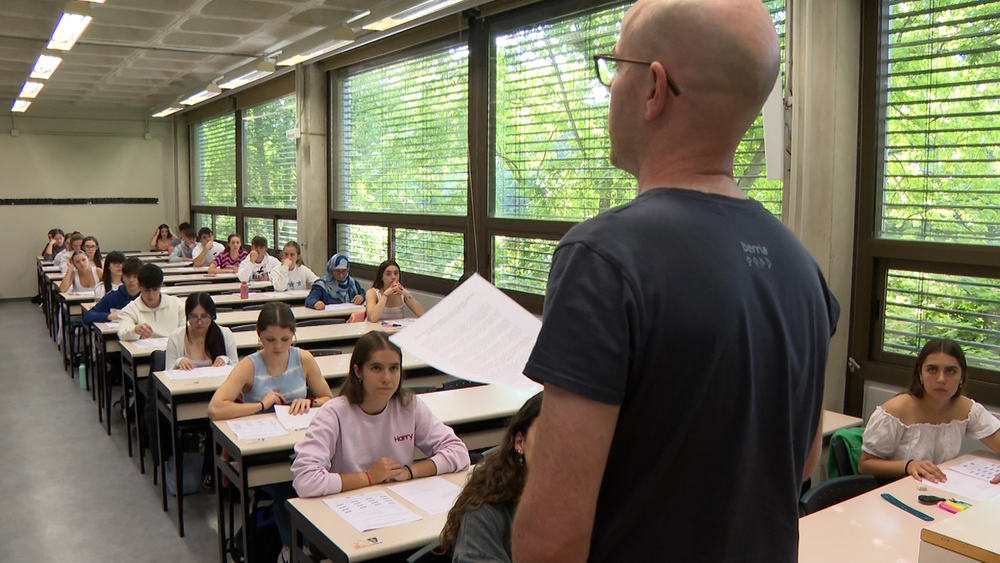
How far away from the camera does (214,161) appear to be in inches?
529

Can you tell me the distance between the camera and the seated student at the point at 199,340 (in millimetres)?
4449

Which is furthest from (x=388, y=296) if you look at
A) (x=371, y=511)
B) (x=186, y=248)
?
(x=186, y=248)

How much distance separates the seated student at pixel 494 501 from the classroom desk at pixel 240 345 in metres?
3.46

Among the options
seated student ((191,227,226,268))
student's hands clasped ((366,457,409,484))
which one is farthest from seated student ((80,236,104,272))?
student's hands clasped ((366,457,409,484))

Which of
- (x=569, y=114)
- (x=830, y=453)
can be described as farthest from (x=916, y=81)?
(x=569, y=114)

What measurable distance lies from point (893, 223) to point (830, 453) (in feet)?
4.33

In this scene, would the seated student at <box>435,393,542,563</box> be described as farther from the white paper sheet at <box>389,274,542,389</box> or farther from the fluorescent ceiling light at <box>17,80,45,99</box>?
the fluorescent ceiling light at <box>17,80,45,99</box>

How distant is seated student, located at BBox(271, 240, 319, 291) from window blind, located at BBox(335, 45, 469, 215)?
100cm

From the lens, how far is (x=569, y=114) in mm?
5590

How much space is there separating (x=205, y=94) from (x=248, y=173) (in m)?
1.45

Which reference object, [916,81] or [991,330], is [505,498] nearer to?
[991,330]

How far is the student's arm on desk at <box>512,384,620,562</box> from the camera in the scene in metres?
0.73

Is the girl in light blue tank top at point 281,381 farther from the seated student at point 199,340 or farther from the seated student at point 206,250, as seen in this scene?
the seated student at point 206,250

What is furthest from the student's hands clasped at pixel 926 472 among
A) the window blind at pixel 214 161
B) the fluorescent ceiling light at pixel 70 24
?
the window blind at pixel 214 161
